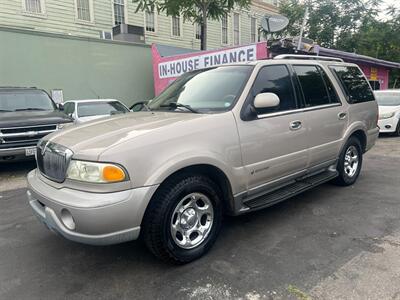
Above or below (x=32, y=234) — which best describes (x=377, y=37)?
above

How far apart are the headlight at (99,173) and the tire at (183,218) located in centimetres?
38

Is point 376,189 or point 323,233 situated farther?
point 376,189

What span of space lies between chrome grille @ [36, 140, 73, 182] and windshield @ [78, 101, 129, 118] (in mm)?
6814

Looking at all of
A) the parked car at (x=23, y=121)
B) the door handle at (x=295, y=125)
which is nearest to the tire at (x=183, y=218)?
the door handle at (x=295, y=125)

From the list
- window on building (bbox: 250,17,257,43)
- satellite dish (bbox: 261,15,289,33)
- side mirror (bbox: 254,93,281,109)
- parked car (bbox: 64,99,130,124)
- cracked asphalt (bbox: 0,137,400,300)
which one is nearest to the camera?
cracked asphalt (bbox: 0,137,400,300)

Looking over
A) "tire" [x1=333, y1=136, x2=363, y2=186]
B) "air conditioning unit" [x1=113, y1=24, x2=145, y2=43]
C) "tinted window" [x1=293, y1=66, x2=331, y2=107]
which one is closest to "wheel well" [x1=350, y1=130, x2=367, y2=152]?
"tire" [x1=333, y1=136, x2=363, y2=186]

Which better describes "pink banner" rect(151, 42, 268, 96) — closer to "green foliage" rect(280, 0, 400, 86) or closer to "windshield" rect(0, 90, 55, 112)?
"windshield" rect(0, 90, 55, 112)

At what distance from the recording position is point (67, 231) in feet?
9.00

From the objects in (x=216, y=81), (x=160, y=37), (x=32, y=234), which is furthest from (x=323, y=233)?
(x=160, y=37)

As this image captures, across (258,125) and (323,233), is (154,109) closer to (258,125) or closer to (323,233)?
(258,125)

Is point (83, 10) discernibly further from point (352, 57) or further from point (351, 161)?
point (351, 161)

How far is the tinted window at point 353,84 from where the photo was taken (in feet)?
16.7

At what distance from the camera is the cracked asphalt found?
276 centimetres

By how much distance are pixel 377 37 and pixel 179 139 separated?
80.7 feet
